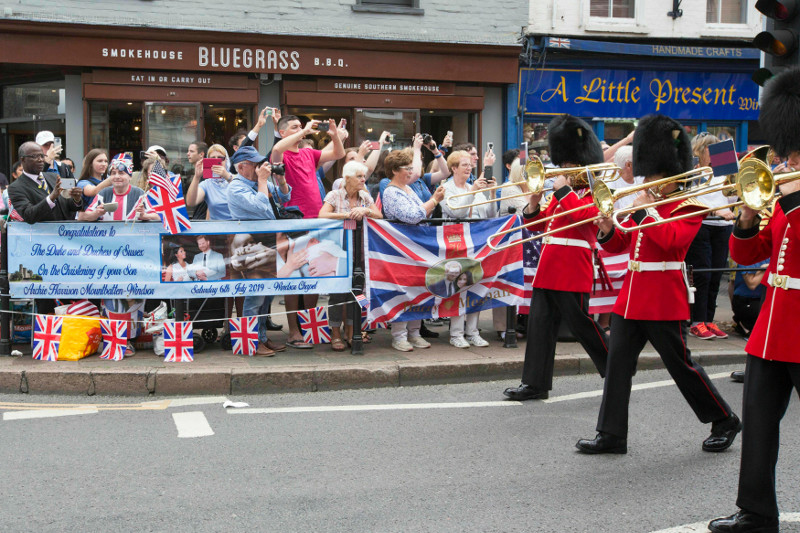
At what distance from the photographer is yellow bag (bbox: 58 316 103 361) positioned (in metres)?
7.70

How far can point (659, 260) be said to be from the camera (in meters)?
5.44

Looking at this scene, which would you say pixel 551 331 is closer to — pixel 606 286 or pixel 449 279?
pixel 449 279

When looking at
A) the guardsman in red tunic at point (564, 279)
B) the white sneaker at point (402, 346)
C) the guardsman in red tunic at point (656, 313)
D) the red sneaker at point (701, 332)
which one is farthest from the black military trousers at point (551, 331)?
the red sneaker at point (701, 332)

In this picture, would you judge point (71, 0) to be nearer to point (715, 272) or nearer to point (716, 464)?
point (715, 272)

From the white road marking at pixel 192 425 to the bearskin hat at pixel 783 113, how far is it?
3.82 metres

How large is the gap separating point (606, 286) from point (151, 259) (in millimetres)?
4387

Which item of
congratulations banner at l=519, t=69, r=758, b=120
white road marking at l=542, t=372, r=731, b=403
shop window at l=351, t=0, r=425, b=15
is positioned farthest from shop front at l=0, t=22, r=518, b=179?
white road marking at l=542, t=372, r=731, b=403

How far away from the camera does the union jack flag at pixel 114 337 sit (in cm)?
777

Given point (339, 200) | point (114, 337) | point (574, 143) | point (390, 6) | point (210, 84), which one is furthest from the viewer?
point (390, 6)

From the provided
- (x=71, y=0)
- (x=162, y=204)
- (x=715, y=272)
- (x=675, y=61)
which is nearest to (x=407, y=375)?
(x=162, y=204)

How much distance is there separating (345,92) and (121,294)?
7.48 metres

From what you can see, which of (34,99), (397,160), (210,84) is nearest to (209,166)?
(397,160)

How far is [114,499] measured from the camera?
4629 millimetres

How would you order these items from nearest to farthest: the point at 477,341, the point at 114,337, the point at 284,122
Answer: the point at 114,337, the point at 477,341, the point at 284,122
